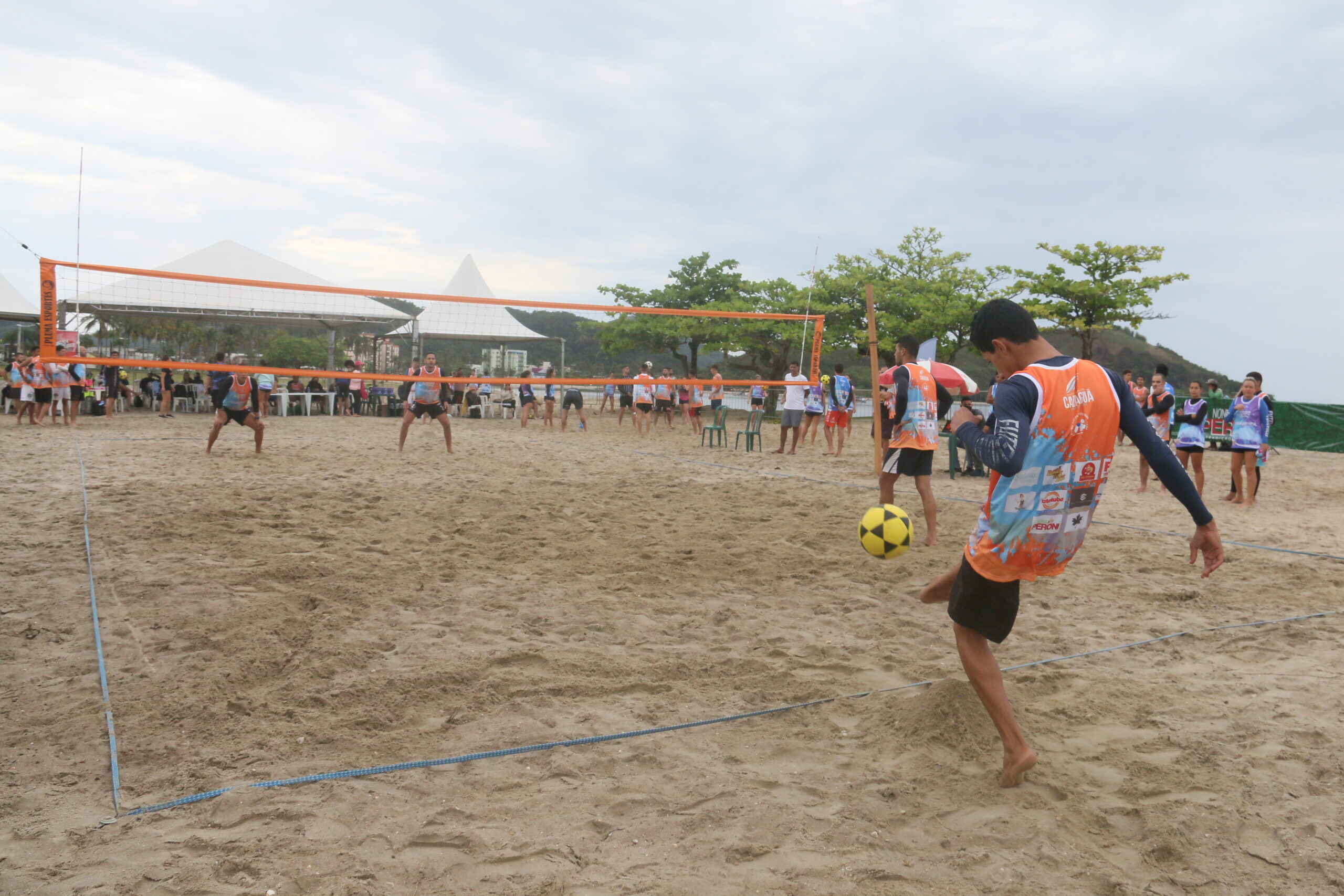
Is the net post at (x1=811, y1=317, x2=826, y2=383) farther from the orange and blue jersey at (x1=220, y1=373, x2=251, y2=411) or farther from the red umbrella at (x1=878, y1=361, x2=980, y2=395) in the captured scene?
the orange and blue jersey at (x1=220, y1=373, x2=251, y2=411)

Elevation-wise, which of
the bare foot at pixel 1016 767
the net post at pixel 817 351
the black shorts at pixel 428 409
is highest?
the net post at pixel 817 351

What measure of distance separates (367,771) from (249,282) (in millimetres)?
7042

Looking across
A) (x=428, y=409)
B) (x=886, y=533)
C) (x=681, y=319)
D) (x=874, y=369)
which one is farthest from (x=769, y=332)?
(x=886, y=533)

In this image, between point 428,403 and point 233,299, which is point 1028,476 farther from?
point 233,299

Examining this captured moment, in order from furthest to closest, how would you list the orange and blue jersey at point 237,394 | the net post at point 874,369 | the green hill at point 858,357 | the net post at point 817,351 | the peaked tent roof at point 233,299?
the green hill at point 858,357 < the peaked tent roof at point 233,299 < the net post at point 817,351 < the orange and blue jersey at point 237,394 < the net post at point 874,369

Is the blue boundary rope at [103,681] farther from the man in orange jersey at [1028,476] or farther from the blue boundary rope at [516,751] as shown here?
the man in orange jersey at [1028,476]

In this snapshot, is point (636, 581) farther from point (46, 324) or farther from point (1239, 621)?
point (46, 324)

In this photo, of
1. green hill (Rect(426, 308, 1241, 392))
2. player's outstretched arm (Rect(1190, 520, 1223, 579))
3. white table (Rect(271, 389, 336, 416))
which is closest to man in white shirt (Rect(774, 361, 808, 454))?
player's outstretched arm (Rect(1190, 520, 1223, 579))

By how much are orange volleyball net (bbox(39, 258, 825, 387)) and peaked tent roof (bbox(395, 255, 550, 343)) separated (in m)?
0.06

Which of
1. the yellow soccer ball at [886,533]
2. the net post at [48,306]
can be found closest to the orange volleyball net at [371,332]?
the net post at [48,306]

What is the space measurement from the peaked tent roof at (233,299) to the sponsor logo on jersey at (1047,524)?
58.1ft

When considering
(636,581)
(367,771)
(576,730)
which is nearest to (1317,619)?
(636,581)

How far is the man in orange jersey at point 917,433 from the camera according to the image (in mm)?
5594

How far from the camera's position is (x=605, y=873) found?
6.55ft
